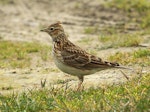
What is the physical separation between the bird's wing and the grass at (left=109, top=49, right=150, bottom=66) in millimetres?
1997

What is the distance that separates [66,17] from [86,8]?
4.10 ft

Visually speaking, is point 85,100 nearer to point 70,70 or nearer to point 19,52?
point 70,70

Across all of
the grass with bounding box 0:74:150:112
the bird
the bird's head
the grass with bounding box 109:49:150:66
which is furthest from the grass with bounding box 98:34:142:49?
the grass with bounding box 0:74:150:112

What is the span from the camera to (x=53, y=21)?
63.7ft

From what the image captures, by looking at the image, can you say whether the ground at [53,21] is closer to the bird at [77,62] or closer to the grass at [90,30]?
the grass at [90,30]

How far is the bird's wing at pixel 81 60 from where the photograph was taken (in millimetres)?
9633

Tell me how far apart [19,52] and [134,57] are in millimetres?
3635

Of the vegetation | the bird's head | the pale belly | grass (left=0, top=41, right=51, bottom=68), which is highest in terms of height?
the bird's head

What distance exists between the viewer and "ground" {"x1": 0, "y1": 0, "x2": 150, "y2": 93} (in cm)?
1108

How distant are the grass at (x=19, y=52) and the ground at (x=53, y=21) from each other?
0.71 ft

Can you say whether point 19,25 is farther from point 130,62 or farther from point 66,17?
point 130,62

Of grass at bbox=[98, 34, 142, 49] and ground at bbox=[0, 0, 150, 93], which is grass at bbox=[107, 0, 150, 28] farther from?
grass at bbox=[98, 34, 142, 49]

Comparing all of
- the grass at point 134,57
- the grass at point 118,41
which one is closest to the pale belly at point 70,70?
the grass at point 134,57

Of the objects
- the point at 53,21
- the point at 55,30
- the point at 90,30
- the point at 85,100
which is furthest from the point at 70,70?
the point at 53,21
